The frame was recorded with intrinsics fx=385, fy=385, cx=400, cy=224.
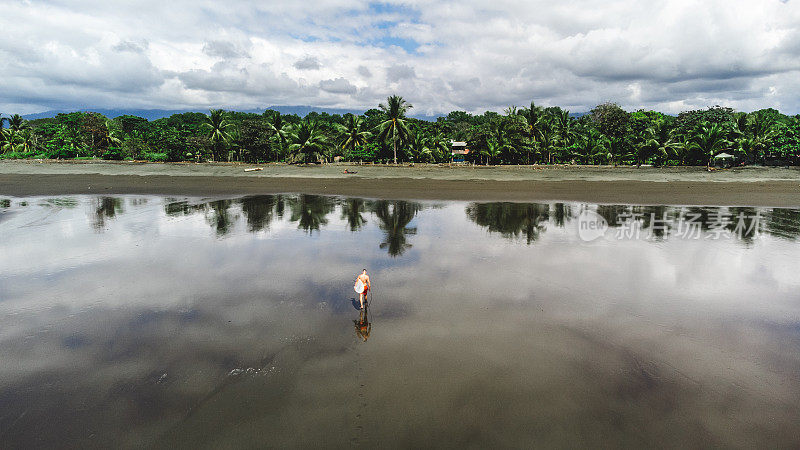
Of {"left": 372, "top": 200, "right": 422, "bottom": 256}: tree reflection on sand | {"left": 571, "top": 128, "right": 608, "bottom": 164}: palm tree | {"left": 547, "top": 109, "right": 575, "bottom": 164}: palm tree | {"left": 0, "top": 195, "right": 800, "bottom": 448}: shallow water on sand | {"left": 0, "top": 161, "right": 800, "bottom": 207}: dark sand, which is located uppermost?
{"left": 547, "top": 109, "right": 575, "bottom": 164}: palm tree

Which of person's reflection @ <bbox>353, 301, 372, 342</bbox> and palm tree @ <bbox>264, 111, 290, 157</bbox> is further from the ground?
palm tree @ <bbox>264, 111, 290, 157</bbox>

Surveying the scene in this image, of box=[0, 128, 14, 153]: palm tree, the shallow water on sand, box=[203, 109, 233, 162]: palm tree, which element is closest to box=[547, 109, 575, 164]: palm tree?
the shallow water on sand

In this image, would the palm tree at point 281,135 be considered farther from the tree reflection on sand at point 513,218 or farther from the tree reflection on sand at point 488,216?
the tree reflection on sand at point 513,218

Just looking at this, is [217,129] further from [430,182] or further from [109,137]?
[430,182]

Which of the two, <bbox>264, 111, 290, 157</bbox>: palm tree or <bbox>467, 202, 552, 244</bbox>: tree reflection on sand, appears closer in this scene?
<bbox>467, 202, 552, 244</bbox>: tree reflection on sand

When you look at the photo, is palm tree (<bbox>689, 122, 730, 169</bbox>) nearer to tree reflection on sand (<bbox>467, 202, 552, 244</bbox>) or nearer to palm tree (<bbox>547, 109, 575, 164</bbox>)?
palm tree (<bbox>547, 109, 575, 164</bbox>)

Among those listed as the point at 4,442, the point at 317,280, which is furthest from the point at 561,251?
the point at 4,442

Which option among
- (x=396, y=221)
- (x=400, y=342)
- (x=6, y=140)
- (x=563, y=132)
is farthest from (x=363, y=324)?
(x=6, y=140)
